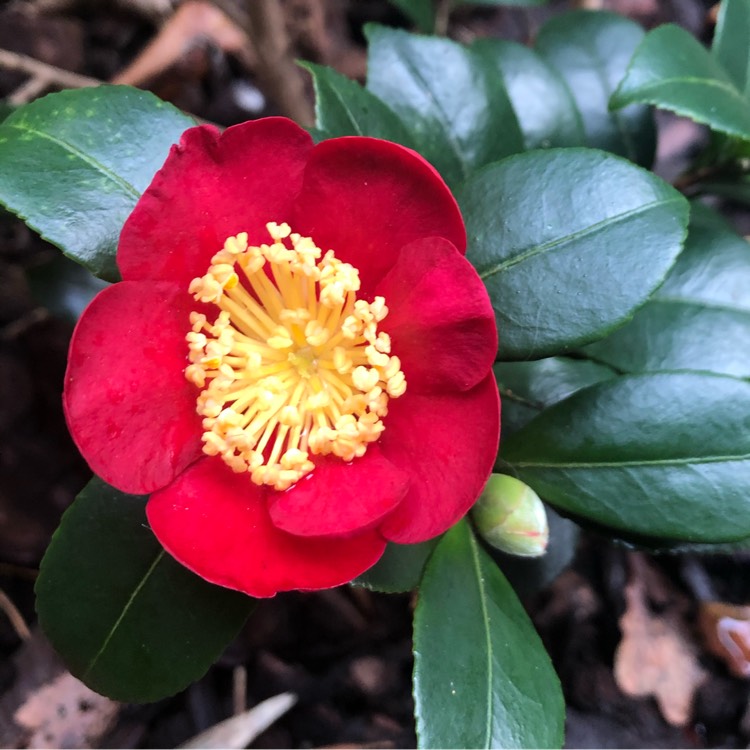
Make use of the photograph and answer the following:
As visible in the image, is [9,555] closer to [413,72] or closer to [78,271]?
[78,271]

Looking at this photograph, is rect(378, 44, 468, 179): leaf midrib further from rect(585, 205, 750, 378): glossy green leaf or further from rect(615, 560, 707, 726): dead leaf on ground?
rect(615, 560, 707, 726): dead leaf on ground

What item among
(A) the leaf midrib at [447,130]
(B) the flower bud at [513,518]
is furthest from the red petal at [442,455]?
(A) the leaf midrib at [447,130]

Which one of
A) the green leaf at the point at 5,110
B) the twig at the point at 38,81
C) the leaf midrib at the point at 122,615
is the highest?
the green leaf at the point at 5,110

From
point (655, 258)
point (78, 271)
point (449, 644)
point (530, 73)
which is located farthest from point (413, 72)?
point (449, 644)

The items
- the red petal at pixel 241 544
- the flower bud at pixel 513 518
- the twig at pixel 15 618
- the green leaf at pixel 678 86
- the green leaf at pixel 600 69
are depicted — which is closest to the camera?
the red petal at pixel 241 544

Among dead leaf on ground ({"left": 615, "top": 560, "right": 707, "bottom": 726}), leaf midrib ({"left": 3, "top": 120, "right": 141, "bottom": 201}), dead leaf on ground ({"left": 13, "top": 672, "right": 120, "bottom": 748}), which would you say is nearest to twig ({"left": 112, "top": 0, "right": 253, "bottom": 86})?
leaf midrib ({"left": 3, "top": 120, "right": 141, "bottom": 201})

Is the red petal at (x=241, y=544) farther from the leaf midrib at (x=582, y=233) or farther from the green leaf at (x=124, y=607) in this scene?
the leaf midrib at (x=582, y=233)

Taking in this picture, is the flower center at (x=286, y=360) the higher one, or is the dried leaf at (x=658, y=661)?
the flower center at (x=286, y=360)

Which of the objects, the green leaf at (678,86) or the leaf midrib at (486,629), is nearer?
the leaf midrib at (486,629)
